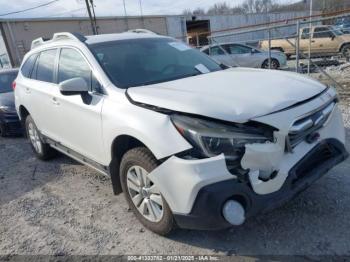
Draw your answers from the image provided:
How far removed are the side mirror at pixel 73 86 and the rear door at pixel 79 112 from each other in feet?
0.41

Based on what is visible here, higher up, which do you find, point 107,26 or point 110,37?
point 110,37

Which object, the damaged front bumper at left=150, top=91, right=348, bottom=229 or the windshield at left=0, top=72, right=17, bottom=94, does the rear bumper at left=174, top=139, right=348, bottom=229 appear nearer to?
the damaged front bumper at left=150, top=91, right=348, bottom=229

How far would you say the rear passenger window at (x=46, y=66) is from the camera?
438cm

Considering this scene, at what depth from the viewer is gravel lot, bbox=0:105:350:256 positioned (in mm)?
2766

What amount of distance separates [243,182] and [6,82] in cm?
787

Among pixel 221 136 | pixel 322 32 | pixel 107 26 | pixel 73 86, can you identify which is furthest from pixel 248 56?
pixel 107 26

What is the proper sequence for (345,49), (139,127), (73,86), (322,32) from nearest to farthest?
(139,127) < (73,86) < (322,32) < (345,49)

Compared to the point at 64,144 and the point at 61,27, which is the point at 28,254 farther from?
the point at 61,27

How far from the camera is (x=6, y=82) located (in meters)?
8.39

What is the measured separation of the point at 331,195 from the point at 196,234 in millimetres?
1457

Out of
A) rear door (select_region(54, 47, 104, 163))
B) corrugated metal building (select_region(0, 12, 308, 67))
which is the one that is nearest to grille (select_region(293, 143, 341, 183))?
rear door (select_region(54, 47, 104, 163))

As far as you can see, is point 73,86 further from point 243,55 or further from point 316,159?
point 243,55

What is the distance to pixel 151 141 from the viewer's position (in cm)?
260

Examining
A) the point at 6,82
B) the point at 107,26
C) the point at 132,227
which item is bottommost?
the point at 132,227
